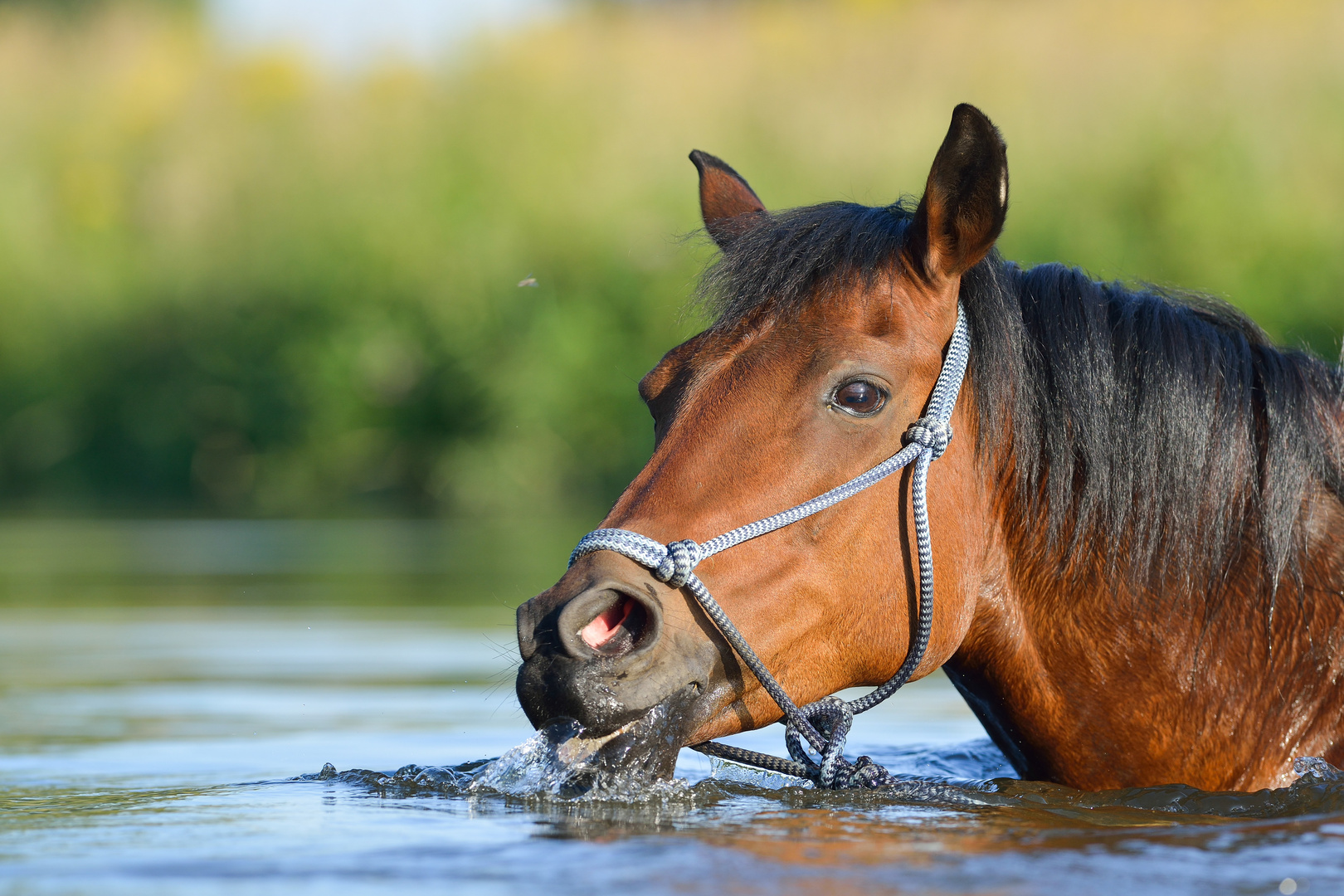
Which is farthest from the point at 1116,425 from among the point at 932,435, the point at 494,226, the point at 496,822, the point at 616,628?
the point at 494,226

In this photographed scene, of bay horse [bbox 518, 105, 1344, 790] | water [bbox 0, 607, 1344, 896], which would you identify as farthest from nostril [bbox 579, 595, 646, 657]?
water [bbox 0, 607, 1344, 896]

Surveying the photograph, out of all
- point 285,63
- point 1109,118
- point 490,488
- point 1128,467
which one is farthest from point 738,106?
point 1128,467

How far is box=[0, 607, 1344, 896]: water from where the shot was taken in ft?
8.25

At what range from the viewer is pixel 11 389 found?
15.1m

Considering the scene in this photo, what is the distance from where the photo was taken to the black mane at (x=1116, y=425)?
3.22 m

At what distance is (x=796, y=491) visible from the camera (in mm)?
3033

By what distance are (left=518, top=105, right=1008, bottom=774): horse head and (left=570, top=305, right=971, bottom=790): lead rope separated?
0.02 m

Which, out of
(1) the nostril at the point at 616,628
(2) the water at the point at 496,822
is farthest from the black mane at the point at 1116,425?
(1) the nostril at the point at 616,628

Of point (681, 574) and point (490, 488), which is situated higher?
point (490, 488)

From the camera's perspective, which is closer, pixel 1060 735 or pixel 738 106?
pixel 1060 735

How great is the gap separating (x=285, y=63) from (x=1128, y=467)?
18223 millimetres

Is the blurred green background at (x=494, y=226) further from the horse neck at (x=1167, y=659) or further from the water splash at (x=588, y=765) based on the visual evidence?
the horse neck at (x=1167, y=659)

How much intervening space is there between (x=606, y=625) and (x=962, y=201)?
106 cm

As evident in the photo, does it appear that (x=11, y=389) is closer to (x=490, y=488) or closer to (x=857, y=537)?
(x=490, y=488)
